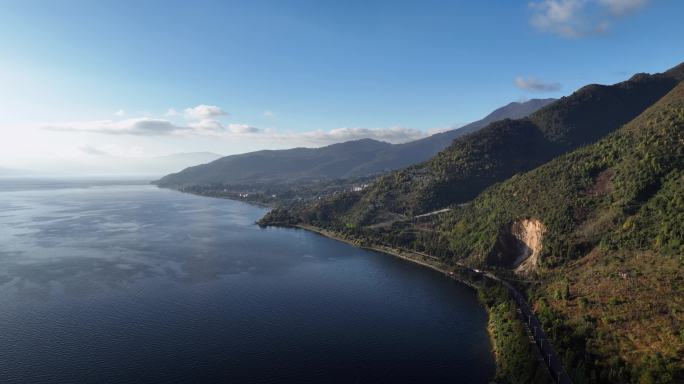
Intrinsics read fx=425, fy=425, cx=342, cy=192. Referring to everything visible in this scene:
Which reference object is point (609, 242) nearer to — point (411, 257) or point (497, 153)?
point (411, 257)

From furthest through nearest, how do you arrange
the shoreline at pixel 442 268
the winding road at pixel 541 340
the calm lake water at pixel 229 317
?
the shoreline at pixel 442 268 → the calm lake water at pixel 229 317 → the winding road at pixel 541 340

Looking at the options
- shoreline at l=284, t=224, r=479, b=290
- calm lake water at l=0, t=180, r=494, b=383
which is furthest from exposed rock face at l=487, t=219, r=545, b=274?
calm lake water at l=0, t=180, r=494, b=383

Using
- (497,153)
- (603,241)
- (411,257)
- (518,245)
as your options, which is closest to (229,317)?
(411,257)

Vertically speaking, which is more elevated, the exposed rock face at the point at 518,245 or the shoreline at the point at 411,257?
the exposed rock face at the point at 518,245

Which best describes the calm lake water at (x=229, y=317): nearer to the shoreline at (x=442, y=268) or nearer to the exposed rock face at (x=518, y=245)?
the shoreline at (x=442, y=268)

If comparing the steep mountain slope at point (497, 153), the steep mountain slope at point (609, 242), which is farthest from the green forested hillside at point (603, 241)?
the steep mountain slope at point (497, 153)

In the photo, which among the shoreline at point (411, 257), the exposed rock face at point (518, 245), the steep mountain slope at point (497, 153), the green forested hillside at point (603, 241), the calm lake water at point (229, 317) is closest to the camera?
the green forested hillside at point (603, 241)

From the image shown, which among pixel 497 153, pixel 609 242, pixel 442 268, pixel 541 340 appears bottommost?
pixel 442 268
